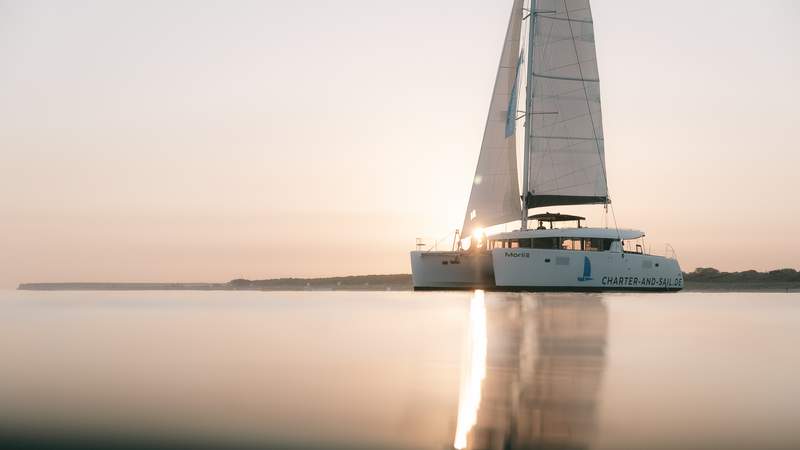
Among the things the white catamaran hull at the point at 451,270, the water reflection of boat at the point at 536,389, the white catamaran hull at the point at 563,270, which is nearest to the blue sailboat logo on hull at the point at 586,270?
the white catamaran hull at the point at 563,270

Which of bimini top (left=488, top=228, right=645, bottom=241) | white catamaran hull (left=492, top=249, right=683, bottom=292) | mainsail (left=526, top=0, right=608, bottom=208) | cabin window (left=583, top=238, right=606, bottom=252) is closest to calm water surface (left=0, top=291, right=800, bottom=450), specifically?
white catamaran hull (left=492, top=249, right=683, bottom=292)

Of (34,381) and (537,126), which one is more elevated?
(537,126)

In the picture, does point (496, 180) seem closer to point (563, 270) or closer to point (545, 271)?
point (545, 271)

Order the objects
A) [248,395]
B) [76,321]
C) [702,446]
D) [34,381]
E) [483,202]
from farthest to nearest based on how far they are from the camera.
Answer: [483,202]
[76,321]
[34,381]
[248,395]
[702,446]

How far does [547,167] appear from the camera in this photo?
5562 centimetres

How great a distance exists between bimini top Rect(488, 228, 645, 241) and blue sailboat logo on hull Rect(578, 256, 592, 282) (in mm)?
1491

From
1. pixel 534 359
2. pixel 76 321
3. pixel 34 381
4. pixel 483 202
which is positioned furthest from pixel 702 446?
pixel 483 202

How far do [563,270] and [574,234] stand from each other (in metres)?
2.32

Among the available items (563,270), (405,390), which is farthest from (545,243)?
(405,390)

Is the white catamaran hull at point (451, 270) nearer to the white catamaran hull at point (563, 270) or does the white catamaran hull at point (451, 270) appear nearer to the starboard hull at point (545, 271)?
the starboard hull at point (545, 271)

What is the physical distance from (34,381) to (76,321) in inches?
741

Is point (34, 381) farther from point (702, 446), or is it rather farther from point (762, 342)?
point (762, 342)

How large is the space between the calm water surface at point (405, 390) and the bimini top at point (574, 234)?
99.5 ft

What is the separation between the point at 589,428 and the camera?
834 cm
